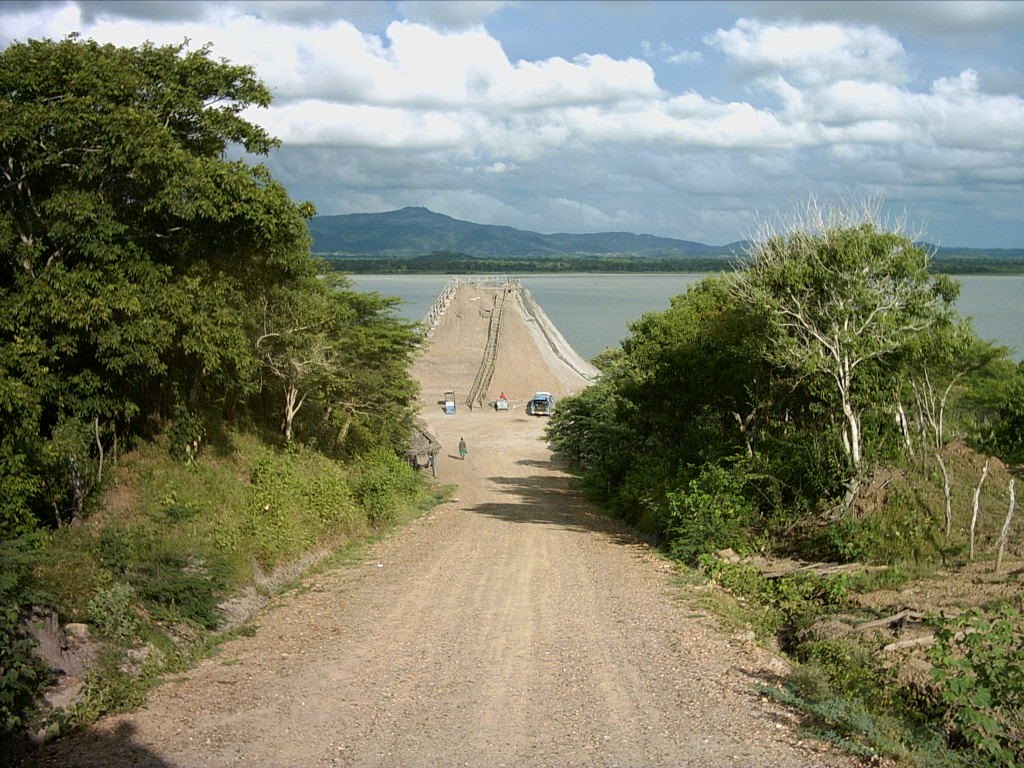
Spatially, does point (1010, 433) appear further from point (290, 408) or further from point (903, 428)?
point (290, 408)

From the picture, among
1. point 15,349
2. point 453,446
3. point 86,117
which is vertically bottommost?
point 453,446

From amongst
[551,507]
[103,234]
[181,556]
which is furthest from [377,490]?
[103,234]

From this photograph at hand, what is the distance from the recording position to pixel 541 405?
58969mm

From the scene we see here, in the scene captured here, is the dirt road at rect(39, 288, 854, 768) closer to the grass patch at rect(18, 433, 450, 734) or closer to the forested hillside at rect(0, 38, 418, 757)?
the grass patch at rect(18, 433, 450, 734)

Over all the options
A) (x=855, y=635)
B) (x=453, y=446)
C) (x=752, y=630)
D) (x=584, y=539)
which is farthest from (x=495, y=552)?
(x=453, y=446)

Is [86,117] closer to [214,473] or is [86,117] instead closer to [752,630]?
[214,473]

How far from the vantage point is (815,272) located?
1566cm

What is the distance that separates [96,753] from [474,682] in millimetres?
3377

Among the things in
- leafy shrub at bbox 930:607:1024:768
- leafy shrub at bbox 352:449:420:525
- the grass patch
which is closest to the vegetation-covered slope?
leafy shrub at bbox 930:607:1024:768

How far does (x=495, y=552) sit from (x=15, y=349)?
859 centimetres

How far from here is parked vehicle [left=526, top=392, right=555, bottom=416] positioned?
192 ft

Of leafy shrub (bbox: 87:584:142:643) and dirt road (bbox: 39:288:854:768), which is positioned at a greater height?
leafy shrub (bbox: 87:584:142:643)

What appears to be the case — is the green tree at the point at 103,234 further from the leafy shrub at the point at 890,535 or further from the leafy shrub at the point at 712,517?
the leafy shrub at the point at 890,535

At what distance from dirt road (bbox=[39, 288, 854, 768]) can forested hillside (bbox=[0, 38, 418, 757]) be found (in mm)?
1160
